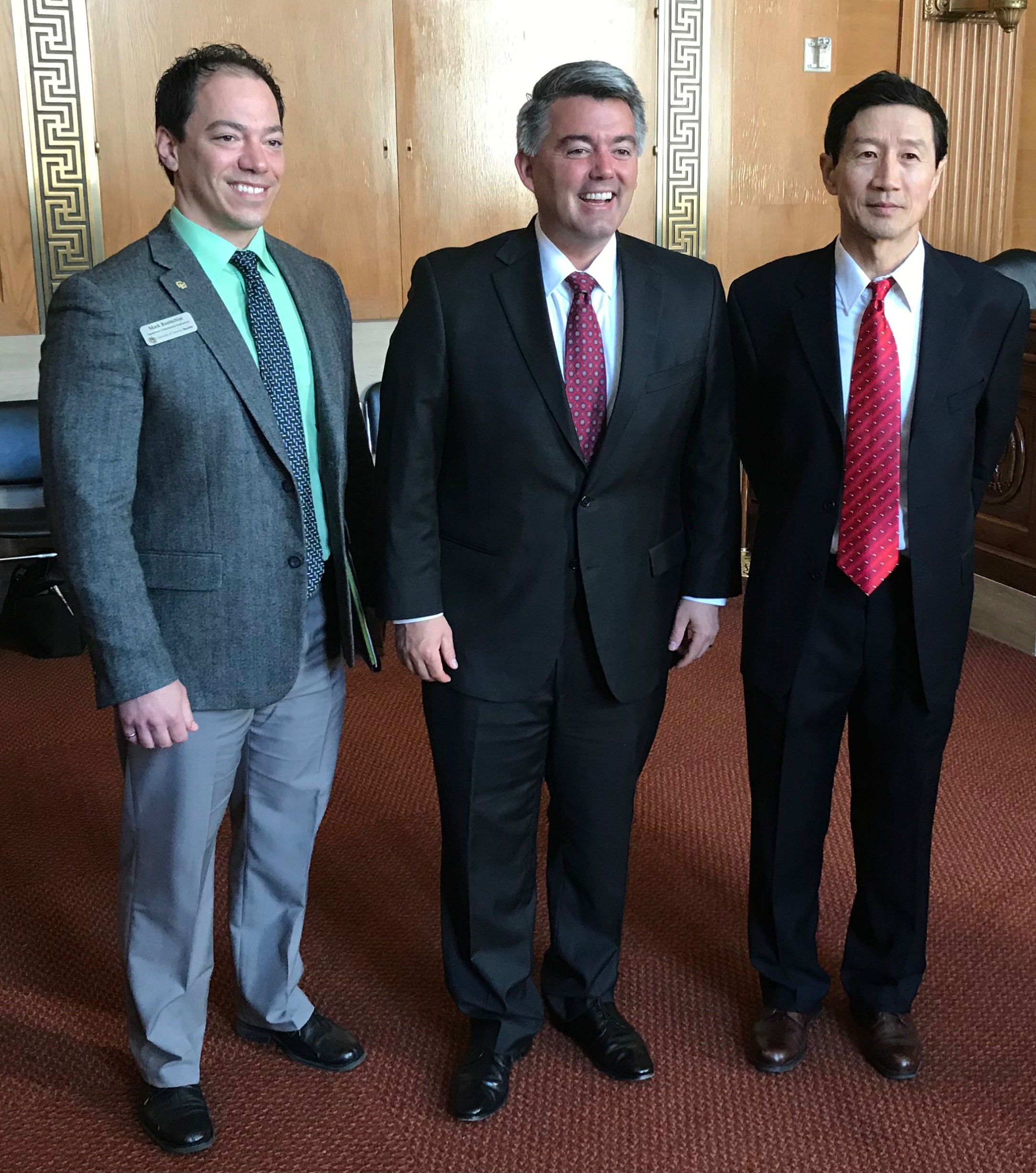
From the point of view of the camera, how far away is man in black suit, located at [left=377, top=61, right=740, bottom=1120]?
78.6 inches

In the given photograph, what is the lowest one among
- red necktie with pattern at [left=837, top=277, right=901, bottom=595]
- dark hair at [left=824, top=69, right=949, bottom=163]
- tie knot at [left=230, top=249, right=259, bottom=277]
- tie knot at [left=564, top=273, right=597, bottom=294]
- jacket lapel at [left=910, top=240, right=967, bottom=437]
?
red necktie with pattern at [left=837, top=277, right=901, bottom=595]

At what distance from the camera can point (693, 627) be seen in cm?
223

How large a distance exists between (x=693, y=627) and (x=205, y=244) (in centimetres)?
103

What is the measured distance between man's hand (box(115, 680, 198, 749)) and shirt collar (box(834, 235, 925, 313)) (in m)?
1.25

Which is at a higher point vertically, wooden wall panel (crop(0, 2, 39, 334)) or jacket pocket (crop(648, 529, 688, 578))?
wooden wall panel (crop(0, 2, 39, 334))

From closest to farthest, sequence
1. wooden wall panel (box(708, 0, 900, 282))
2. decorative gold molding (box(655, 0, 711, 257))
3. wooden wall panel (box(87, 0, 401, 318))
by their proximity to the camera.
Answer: wooden wall panel (box(87, 0, 401, 318))
decorative gold molding (box(655, 0, 711, 257))
wooden wall panel (box(708, 0, 900, 282))

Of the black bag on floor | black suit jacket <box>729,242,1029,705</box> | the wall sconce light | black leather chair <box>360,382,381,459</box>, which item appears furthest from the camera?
the wall sconce light

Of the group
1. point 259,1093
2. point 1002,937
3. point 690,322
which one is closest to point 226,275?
point 690,322

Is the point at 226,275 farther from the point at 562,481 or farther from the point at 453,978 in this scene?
the point at 453,978

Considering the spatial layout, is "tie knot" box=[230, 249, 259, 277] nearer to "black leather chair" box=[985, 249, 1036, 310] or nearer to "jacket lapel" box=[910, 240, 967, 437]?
"jacket lapel" box=[910, 240, 967, 437]

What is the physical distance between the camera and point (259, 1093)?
228 cm

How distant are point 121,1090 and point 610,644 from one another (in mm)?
1199

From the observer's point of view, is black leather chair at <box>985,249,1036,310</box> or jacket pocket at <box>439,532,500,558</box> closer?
jacket pocket at <box>439,532,500,558</box>

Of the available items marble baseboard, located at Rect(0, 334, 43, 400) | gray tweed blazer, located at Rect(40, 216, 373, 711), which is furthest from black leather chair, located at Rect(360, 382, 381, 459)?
gray tweed blazer, located at Rect(40, 216, 373, 711)
